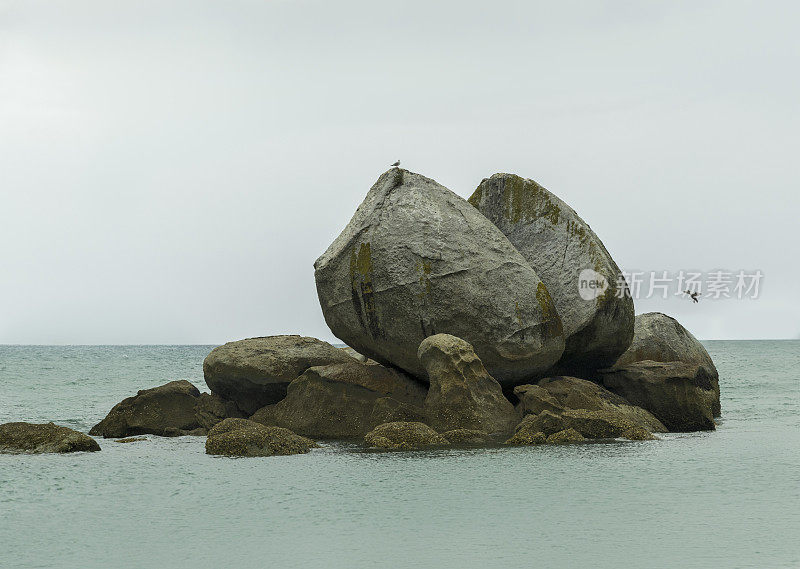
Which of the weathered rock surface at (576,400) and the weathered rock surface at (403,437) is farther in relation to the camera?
the weathered rock surface at (576,400)

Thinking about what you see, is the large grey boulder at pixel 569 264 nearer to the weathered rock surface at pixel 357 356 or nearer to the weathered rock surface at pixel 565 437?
the weathered rock surface at pixel 565 437

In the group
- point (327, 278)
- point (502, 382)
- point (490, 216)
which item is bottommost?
point (502, 382)

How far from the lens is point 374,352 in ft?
49.2

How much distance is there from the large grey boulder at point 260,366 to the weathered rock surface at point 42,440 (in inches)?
119

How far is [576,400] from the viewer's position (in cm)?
1395

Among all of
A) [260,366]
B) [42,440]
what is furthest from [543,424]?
[42,440]

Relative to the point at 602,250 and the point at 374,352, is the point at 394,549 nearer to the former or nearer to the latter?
the point at 374,352

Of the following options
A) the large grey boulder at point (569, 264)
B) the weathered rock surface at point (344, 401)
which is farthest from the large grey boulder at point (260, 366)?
the large grey boulder at point (569, 264)

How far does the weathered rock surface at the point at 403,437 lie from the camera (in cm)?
1241

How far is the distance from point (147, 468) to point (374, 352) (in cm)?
483

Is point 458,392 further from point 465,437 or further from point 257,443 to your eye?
point 257,443

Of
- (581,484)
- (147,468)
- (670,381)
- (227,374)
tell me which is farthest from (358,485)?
(670,381)

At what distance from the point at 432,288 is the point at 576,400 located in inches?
113

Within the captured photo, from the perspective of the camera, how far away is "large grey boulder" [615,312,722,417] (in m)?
19.2
